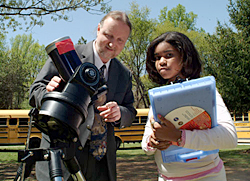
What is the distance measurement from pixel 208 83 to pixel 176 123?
0.98 feet

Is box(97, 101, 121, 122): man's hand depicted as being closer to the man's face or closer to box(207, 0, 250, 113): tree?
the man's face

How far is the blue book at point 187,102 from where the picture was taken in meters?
1.39

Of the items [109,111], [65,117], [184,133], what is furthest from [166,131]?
[65,117]

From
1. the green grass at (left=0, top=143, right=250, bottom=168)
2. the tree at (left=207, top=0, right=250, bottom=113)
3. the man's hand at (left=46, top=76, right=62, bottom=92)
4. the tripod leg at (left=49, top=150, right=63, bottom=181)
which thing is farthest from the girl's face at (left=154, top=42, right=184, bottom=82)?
the tree at (left=207, top=0, right=250, bottom=113)

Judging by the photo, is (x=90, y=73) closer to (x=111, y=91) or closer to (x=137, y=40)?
(x=111, y=91)

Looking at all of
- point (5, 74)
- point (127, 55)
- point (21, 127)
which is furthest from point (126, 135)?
point (5, 74)

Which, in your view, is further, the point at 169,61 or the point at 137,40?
the point at 137,40

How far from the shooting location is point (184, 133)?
4.86 ft

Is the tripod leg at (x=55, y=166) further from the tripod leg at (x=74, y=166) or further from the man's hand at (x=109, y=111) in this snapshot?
the man's hand at (x=109, y=111)

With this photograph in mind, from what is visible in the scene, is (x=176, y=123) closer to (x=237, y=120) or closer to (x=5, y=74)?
(x=237, y=120)

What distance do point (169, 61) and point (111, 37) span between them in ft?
1.83

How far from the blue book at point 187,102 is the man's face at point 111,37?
0.89 meters

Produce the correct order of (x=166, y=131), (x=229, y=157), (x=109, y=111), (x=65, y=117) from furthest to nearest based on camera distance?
(x=229, y=157) < (x=109, y=111) < (x=166, y=131) < (x=65, y=117)

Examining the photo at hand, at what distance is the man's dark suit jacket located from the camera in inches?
76.2
